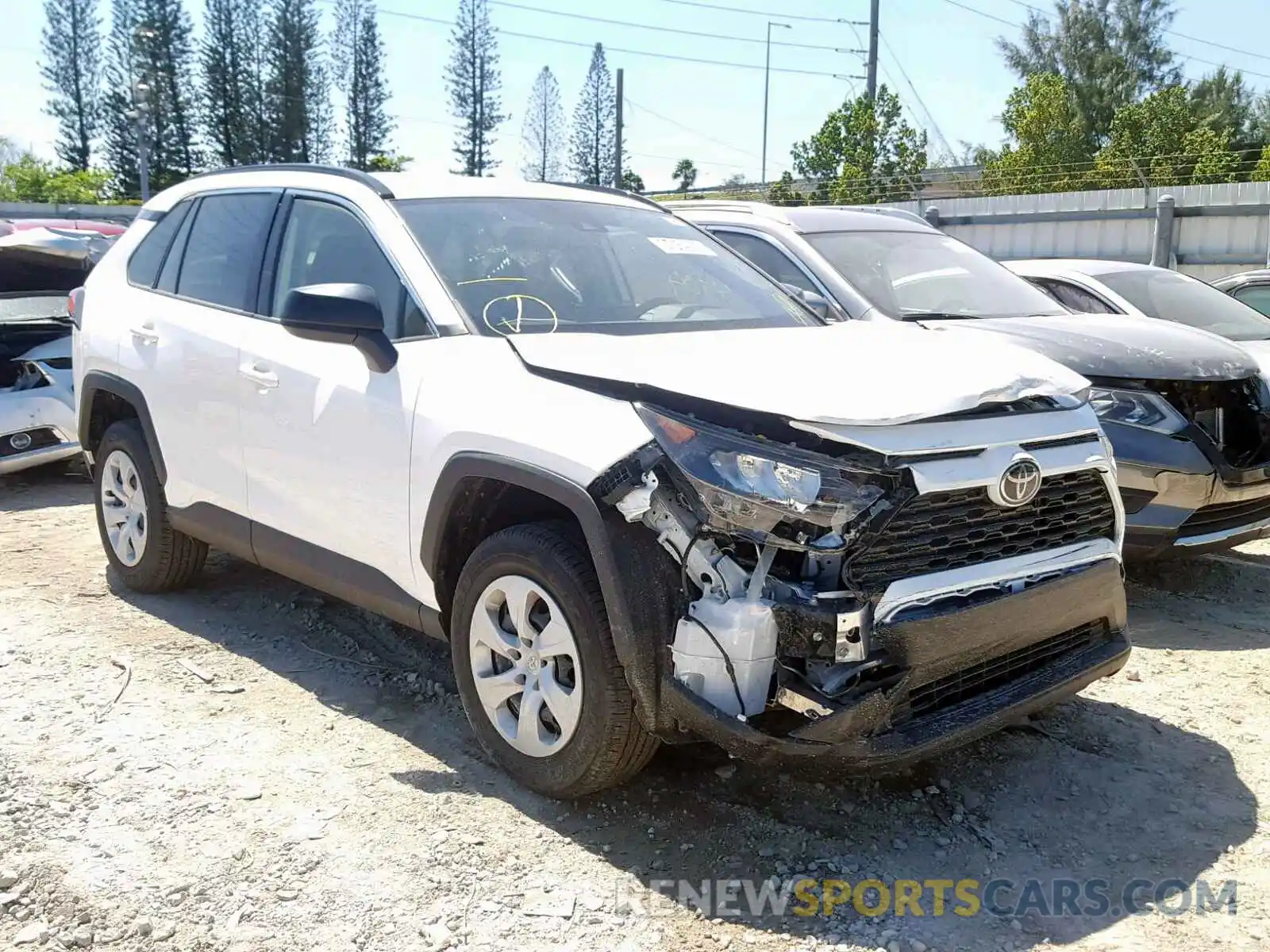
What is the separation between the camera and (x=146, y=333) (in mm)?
4945

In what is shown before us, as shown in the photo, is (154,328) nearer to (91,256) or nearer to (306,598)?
(306,598)

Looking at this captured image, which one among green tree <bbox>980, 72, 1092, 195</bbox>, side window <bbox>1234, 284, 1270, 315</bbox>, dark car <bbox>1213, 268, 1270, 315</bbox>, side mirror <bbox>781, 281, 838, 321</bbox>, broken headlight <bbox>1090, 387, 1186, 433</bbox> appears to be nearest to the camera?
side mirror <bbox>781, 281, 838, 321</bbox>

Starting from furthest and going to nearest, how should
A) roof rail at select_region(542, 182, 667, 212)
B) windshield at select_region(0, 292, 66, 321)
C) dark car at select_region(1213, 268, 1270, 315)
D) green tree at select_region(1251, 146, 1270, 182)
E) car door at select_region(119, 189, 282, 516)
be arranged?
green tree at select_region(1251, 146, 1270, 182), dark car at select_region(1213, 268, 1270, 315), windshield at select_region(0, 292, 66, 321), roof rail at select_region(542, 182, 667, 212), car door at select_region(119, 189, 282, 516)

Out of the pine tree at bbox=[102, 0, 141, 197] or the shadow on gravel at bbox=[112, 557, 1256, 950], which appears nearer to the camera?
the shadow on gravel at bbox=[112, 557, 1256, 950]

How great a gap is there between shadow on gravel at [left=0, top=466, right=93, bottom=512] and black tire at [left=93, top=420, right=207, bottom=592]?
99.0 inches

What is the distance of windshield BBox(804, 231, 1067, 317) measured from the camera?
6168mm

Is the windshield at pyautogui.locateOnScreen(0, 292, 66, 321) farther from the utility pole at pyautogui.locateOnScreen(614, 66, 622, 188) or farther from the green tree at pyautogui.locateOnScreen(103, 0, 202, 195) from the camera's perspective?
the green tree at pyautogui.locateOnScreen(103, 0, 202, 195)

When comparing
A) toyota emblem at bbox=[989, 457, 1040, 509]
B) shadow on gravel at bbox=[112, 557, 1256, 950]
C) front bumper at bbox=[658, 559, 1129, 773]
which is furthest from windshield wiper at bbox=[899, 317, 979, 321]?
toyota emblem at bbox=[989, 457, 1040, 509]

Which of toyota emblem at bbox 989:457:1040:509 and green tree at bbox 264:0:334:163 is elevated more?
green tree at bbox 264:0:334:163

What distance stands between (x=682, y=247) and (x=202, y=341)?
76.6 inches

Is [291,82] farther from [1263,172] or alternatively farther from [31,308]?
[31,308]

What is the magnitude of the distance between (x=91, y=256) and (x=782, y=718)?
7.14 m

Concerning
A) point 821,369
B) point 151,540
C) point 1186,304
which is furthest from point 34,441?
point 1186,304

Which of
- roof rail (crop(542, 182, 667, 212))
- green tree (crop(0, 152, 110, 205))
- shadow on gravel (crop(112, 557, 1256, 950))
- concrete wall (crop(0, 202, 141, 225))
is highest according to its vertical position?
green tree (crop(0, 152, 110, 205))
